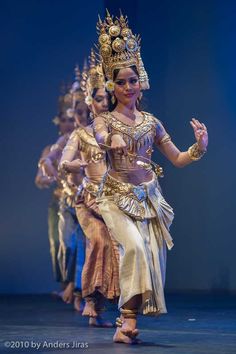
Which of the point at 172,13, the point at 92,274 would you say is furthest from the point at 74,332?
the point at 172,13

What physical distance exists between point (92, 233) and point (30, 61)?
10.00 feet

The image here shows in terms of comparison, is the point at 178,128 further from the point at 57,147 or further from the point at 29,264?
the point at 29,264

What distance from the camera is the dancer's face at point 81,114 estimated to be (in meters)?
7.46

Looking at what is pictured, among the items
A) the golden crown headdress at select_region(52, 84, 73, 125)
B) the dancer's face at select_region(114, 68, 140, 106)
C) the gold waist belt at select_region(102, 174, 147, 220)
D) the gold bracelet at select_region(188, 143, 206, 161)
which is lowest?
the gold waist belt at select_region(102, 174, 147, 220)

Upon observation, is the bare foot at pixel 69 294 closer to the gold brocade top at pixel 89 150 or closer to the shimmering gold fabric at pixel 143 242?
the gold brocade top at pixel 89 150

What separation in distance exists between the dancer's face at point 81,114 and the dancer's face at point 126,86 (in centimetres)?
197

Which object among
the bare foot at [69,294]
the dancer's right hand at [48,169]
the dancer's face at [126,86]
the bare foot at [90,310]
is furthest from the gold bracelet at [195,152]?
the dancer's right hand at [48,169]

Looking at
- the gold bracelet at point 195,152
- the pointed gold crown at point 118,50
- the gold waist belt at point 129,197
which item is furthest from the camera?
the pointed gold crown at point 118,50

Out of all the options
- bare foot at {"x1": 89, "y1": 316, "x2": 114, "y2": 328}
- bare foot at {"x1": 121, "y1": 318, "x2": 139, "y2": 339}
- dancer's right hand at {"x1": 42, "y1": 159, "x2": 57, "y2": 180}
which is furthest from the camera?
dancer's right hand at {"x1": 42, "y1": 159, "x2": 57, "y2": 180}

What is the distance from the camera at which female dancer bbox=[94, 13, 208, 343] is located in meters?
5.20

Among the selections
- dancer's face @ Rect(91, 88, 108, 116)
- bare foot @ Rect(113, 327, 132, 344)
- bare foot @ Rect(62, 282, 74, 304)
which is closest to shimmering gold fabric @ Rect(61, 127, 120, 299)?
dancer's face @ Rect(91, 88, 108, 116)

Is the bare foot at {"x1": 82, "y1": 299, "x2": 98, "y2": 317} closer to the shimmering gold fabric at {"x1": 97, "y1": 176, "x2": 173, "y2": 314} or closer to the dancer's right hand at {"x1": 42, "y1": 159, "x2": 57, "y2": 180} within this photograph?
the shimmering gold fabric at {"x1": 97, "y1": 176, "x2": 173, "y2": 314}

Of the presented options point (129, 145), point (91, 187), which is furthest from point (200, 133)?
point (91, 187)

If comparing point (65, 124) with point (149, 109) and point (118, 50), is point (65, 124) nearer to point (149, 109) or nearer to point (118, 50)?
point (149, 109)
